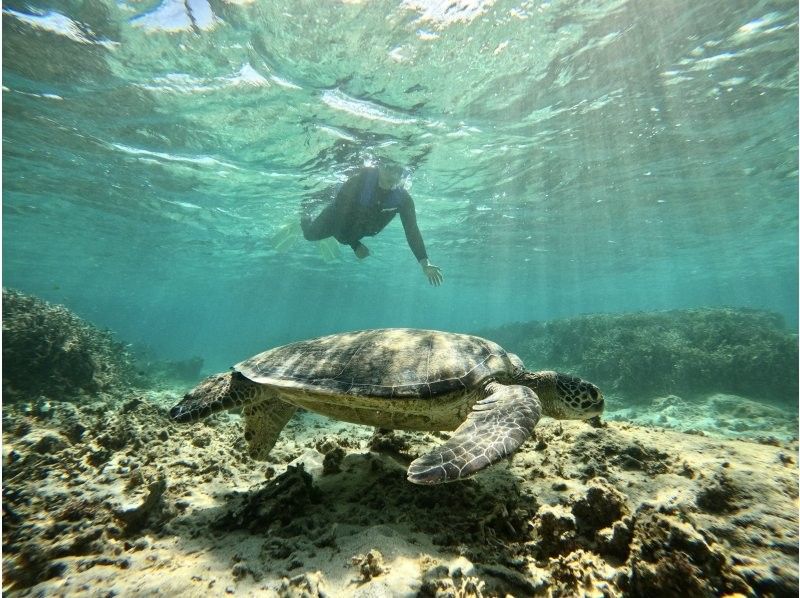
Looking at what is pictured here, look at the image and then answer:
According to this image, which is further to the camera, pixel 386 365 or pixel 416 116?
pixel 416 116

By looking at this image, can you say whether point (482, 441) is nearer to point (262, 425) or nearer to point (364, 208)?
point (262, 425)

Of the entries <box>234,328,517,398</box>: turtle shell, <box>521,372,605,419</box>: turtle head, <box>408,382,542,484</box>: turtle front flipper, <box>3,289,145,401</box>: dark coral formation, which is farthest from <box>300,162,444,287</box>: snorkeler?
<box>408,382,542,484</box>: turtle front flipper

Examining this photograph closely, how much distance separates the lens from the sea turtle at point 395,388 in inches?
133

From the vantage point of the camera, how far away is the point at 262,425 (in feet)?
14.4

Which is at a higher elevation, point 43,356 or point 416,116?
point 416,116

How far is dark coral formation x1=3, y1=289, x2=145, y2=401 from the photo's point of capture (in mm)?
6758

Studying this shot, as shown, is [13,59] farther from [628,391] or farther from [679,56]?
[628,391]

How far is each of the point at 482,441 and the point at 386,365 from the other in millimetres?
1420

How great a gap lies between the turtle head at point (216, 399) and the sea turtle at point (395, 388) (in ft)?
0.03

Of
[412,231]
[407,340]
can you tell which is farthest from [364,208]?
[407,340]

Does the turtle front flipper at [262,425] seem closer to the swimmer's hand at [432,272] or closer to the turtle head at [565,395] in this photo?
the turtle head at [565,395]

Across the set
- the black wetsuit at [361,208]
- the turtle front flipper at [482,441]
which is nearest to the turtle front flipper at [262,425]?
the turtle front flipper at [482,441]

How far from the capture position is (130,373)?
12344 millimetres

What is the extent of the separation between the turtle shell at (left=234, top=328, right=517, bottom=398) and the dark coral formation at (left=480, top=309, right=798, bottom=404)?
35.8 ft
